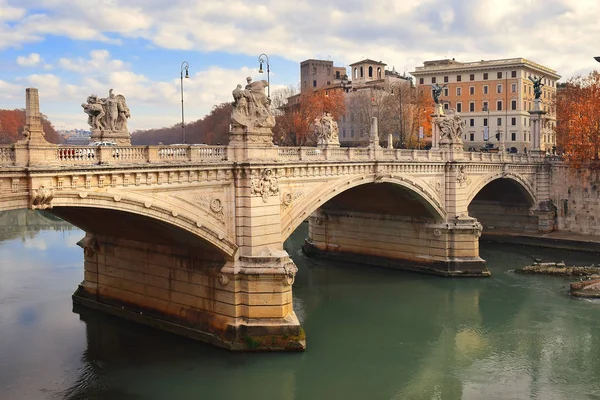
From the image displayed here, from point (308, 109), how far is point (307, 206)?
35.2 m

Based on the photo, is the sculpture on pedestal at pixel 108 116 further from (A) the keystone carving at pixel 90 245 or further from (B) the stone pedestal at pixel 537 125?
(B) the stone pedestal at pixel 537 125

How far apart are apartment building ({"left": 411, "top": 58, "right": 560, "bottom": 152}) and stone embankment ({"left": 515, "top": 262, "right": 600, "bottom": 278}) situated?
3306 centimetres

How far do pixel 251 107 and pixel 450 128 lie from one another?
49.5 ft

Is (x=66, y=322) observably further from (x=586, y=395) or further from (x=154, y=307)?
(x=586, y=395)

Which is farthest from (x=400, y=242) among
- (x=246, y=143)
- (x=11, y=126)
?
(x=11, y=126)

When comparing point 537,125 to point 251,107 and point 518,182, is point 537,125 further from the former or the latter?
point 251,107

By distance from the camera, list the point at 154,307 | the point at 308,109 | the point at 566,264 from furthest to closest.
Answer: the point at 308,109
the point at 566,264
the point at 154,307

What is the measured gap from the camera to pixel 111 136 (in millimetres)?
17188

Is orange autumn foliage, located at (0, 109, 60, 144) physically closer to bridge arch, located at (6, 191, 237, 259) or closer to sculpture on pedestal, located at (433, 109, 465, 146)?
sculpture on pedestal, located at (433, 109, 465, 146)

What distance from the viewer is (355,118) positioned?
210 feet

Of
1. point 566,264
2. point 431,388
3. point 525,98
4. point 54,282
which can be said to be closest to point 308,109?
point 525,98

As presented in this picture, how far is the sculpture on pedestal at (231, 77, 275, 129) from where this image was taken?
19.1m

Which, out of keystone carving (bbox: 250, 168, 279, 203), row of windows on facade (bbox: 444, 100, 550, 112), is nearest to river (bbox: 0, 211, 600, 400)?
keystone carving (bbox: 250, 168, 279, 203)

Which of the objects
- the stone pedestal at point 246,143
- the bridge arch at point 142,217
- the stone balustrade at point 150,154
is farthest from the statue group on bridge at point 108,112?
the stone pedestal at point 246,143
